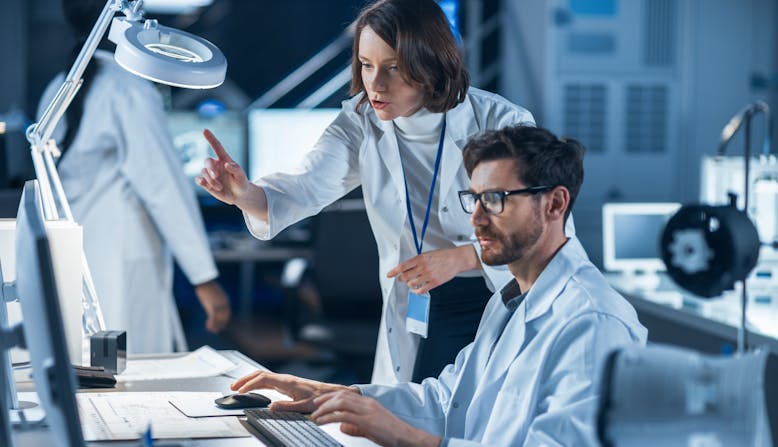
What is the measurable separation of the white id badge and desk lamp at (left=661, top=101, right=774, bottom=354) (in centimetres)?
53

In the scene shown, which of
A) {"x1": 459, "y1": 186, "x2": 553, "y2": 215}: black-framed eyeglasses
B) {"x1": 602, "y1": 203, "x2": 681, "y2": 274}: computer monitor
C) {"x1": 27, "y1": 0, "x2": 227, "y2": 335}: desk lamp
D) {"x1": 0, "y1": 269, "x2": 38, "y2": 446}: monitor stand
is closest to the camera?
{"x1": 0, "y1": 269, "x2": 38, "y2": 446}: monitor stand

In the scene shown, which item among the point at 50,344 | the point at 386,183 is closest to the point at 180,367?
the point at 386,183

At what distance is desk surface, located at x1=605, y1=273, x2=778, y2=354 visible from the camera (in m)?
2.79

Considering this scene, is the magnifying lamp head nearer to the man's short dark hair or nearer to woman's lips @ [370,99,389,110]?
woman's lips @ [370,99,389,110]

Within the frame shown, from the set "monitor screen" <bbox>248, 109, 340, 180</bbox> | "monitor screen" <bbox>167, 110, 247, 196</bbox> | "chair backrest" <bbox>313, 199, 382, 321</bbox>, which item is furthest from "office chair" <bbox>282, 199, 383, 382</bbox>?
"monitor screen" <bbox>167, 110, 247, 196</bbox>

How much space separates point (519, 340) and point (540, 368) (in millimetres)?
108

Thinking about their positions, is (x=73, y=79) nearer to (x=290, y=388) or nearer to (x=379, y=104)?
(x=379, y=104)

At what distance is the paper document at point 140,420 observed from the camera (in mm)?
1496

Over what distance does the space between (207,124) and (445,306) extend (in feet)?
11.7

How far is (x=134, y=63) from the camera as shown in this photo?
175cm

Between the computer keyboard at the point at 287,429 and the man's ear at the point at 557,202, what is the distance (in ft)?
1.69

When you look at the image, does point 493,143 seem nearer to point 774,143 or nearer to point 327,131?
point 327,131

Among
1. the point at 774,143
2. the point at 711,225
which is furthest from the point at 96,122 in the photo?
the point at 774,143

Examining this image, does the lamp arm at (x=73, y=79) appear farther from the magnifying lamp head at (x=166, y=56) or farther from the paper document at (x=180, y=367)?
the paper document at (x=180, y=367)
